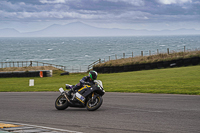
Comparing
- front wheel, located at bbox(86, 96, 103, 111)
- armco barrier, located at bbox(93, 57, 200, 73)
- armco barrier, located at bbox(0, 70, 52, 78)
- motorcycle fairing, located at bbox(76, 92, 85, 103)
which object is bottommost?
armco barrier, located at bbox(0, 70, 52, 78)

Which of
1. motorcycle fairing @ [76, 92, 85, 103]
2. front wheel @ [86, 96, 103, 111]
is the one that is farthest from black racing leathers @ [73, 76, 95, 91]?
front wheel @ [86, 96, 103, 111]

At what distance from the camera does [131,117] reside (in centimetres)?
889

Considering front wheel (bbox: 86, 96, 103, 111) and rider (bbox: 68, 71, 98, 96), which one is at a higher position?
rider (bbox: 68, 71, 98, 96)

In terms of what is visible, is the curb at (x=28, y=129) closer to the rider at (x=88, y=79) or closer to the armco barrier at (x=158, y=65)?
the rider at (x=88, y=79)

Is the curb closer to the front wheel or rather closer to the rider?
the front wheel

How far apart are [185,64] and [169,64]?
2082mm

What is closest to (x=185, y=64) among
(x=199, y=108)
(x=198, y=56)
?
(x=198, y=56)

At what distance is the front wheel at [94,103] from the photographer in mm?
10078

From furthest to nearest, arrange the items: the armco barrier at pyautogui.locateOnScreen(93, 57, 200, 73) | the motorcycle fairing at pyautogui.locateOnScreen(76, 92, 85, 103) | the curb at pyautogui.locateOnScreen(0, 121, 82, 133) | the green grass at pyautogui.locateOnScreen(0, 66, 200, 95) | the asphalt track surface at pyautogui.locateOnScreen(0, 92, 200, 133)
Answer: the armco barrier at pyautogui.locateOnScreen(93, 57, 200, 73) < the green grass at pyautogui.locateOnScreen(0, 66, 200, 95) < the motorcycle fairing at pyautogui.locateOnScreen(76, 92, 85, 103) < the asphalt track surface at pyautogui.locateOnScreen(0, 92, 200, 133) < the curb at pyautogui.locateOnScreen(0, 121, 82, 133)

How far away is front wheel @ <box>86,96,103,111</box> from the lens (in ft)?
33.1

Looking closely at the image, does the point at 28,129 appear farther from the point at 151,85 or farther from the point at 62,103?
the point at 151,85

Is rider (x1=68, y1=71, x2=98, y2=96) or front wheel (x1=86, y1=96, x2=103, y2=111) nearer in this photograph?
front wheel (x1=86, y1=96, x2=103, y2=111)

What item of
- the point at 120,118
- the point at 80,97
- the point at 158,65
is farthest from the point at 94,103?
the point at 158,65

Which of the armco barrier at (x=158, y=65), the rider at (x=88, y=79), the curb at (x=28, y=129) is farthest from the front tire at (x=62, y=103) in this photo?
the armco barrier at (x=158, y=65)
